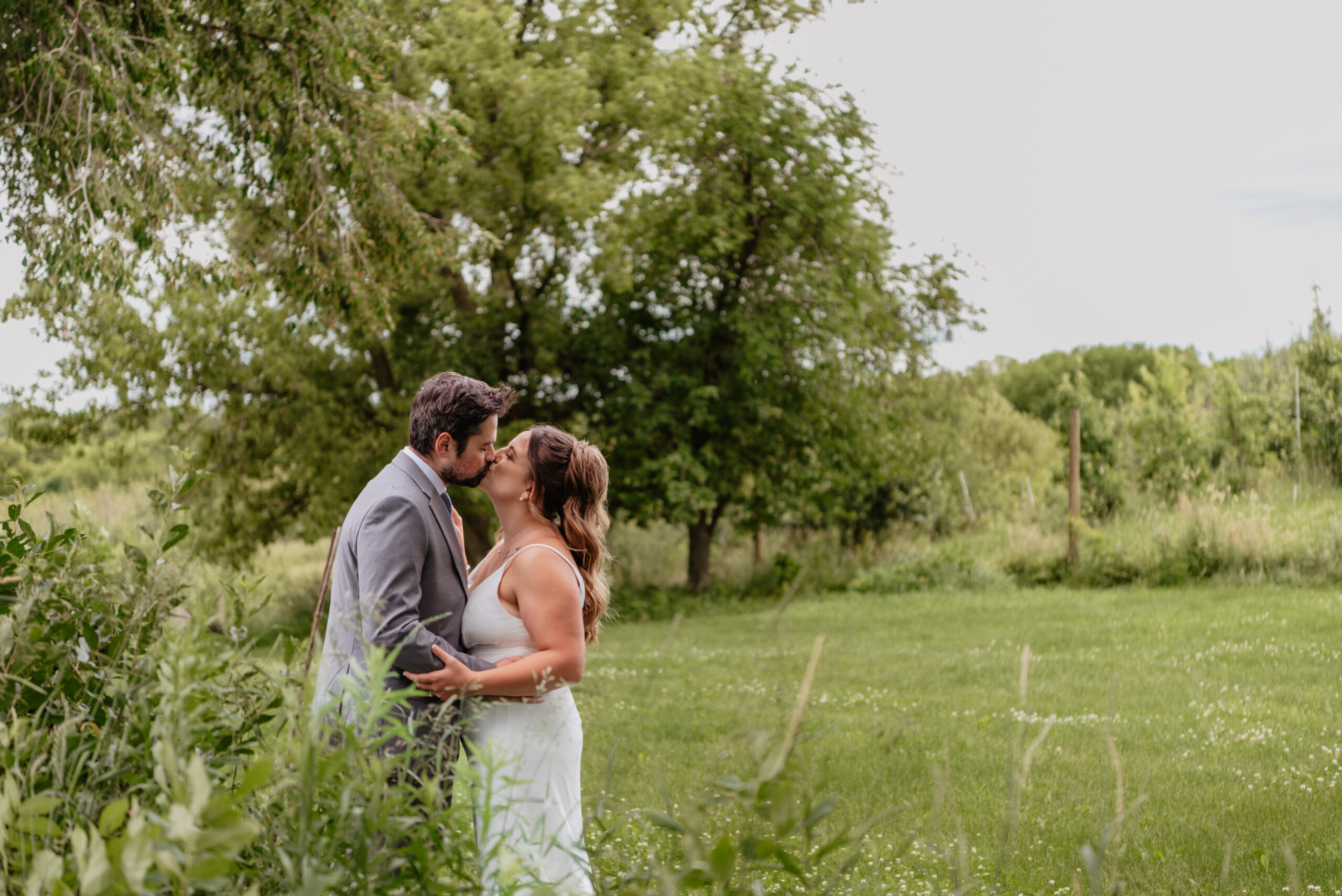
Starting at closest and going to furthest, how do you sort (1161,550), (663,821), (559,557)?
(663,821), (559,557), (1161,550)

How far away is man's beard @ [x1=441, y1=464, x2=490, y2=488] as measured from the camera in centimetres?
349

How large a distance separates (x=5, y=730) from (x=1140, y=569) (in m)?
16.9

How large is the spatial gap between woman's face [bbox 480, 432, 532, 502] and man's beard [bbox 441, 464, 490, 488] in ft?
0.11

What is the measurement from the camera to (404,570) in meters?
3.19

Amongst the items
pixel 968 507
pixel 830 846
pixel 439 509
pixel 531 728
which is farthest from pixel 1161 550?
pixel 830 846

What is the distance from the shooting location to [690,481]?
61.4 ft

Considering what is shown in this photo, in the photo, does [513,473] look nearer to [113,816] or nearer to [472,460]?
[472,460]

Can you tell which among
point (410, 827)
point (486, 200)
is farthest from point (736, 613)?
point (410, 827)

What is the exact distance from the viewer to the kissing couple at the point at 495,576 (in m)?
3.04

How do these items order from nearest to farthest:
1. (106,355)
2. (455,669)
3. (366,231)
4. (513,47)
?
(455,669) < (366,231) < (513,47) < (106,355)

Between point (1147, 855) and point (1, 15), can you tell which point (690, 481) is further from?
point (1147, 855)

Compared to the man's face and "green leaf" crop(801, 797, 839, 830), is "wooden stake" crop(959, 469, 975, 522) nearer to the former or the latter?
the man's face

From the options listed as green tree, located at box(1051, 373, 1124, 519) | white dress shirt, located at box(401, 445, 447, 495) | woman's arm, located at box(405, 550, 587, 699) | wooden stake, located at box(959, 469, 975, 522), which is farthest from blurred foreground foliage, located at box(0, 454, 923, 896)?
wooden stake, located at box(959, 469, 975, 522)

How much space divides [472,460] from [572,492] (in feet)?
1.23
